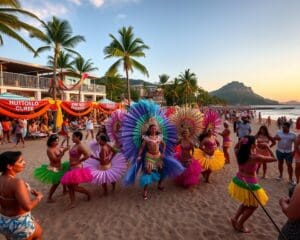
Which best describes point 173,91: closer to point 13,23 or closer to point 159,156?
point 13,23

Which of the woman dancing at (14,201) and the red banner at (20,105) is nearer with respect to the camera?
the woman dancing at (14,201)

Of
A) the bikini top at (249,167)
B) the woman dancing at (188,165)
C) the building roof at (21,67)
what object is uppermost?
the building roof at (21,67)

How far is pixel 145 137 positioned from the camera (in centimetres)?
536

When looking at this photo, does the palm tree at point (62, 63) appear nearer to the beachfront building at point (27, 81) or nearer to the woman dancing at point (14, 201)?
the beachfront building at point (27, 81)

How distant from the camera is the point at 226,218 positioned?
4.22 meters

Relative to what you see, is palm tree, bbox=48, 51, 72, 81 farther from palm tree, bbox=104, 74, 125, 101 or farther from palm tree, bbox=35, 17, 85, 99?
palm tree, bbox=104, 74, 125, 101

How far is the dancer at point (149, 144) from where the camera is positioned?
17.3 ft

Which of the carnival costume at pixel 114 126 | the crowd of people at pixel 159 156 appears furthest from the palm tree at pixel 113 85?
the crowd of people at pixel 159 156

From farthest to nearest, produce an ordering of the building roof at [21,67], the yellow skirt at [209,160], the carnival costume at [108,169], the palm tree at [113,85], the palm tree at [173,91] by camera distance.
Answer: the palm tree at [173,91] < the palm tree at [113,85] < the building roof at [21,67] < the yellow skirt at [209,160] < the carnival costume at [108,169]

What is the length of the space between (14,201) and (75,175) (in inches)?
88.2

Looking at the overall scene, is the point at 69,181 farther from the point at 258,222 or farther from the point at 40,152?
the point at 40,152

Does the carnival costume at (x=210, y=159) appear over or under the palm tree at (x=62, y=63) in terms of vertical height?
under

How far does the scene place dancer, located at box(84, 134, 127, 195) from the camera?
5.20 m

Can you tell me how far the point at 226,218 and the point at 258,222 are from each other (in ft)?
1.66
